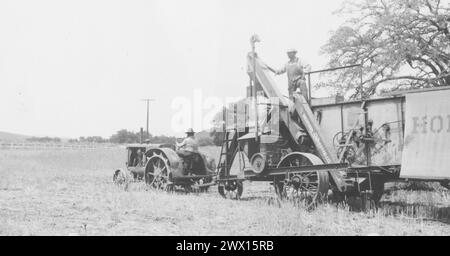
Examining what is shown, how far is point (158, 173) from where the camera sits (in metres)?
12.2

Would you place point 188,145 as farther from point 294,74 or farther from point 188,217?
point 188,217

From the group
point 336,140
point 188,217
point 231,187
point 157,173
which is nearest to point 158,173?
point 157,173

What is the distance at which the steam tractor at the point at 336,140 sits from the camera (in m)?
7.47

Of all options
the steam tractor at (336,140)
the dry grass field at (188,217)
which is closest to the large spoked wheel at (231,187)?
the steam tractor at (336,140)

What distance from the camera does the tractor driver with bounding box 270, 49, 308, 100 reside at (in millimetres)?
10078

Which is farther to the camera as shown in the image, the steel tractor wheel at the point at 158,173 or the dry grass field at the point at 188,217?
the steel tractor wheel at the point at 158,173

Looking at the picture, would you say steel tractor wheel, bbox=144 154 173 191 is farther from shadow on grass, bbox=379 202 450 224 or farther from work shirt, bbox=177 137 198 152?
shadow on grass, bbox=379 202 450 224

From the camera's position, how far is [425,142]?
7.46 metres

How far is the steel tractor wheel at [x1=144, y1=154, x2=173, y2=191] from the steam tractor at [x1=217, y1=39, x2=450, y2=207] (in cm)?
145

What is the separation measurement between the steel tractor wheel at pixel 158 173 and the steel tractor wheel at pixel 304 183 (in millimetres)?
3383

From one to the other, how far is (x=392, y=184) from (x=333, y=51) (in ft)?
19.9

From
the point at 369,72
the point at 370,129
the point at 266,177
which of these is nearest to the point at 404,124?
the point at 370,129

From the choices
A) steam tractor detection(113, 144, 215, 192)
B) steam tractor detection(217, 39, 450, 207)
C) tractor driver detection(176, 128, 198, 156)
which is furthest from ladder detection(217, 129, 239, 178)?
tractor driver detection(176, 128, 198, 156)

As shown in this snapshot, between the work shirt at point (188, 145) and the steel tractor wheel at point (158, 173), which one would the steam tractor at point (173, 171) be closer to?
the steel tractor wheel at point (158, 173)
